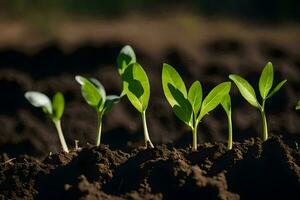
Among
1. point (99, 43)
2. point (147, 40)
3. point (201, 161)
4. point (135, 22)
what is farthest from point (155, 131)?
point (135, 22)

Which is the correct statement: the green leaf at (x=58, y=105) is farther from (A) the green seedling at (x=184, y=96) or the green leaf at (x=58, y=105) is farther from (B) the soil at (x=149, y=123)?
(A) the green seedling at (x=184, y=96)

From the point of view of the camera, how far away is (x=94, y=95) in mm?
2170

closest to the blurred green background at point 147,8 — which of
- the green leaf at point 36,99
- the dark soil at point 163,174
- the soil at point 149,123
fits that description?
the soil at point 149,123

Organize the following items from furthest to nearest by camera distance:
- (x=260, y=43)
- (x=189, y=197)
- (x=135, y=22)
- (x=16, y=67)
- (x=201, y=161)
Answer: (x=135, y=22) < (x=260, y=43) < (x=16, y=67) < (x=201, y=161) < (x=189, y=197)

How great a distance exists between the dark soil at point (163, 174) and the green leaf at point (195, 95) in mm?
165

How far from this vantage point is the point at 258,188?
2.02 m

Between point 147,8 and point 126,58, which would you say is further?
point 147,8

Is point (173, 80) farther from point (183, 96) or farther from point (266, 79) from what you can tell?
point (266, 79)

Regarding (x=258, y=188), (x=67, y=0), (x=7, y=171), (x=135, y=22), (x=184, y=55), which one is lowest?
(x=258, y=188)

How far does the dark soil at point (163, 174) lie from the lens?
1.95 m

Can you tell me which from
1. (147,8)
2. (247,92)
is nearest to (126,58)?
(247,92)

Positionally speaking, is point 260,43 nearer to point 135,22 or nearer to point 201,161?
point 135,22

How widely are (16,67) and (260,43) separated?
2073 millimetres

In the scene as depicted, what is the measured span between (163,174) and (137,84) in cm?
40
